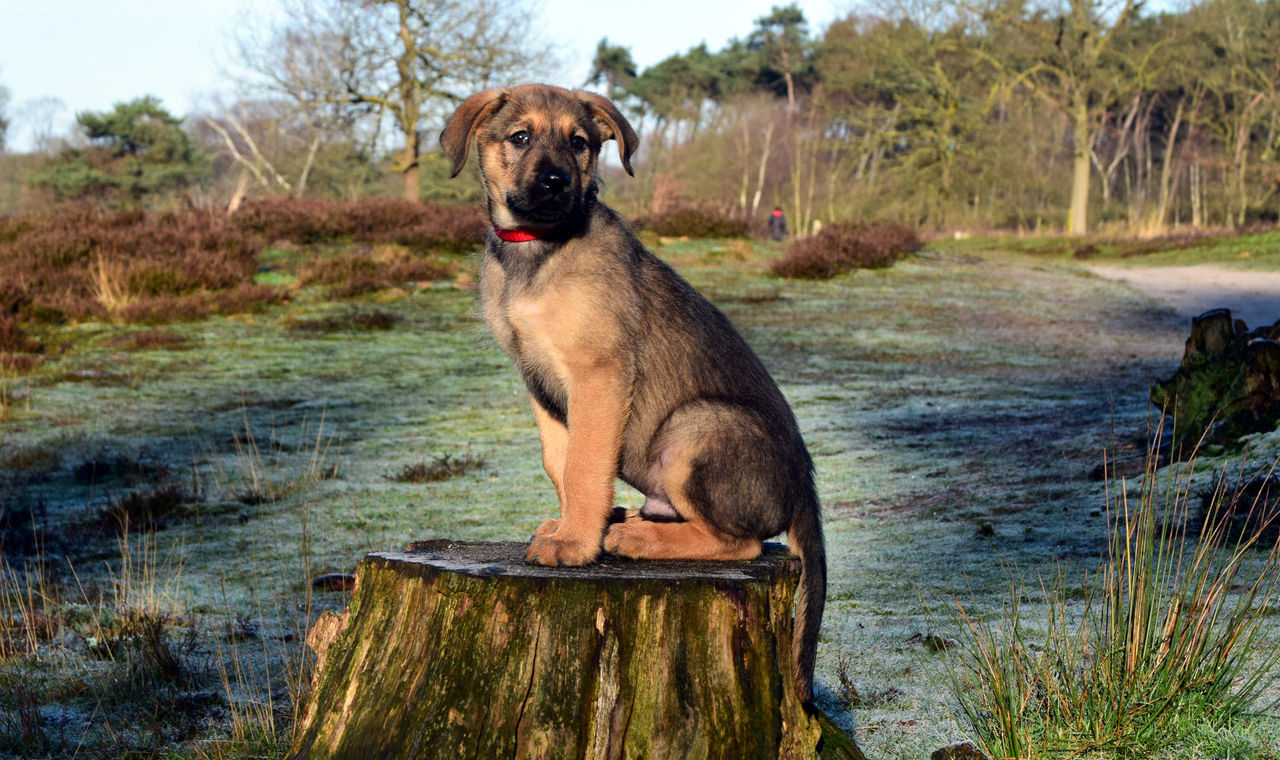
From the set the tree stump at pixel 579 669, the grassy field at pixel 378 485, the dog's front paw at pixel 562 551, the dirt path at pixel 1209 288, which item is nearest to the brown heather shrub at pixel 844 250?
the grassy field at pixel 378 485

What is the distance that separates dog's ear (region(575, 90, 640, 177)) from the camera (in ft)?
12.8

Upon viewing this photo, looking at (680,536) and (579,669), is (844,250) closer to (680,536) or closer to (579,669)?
(680,536)

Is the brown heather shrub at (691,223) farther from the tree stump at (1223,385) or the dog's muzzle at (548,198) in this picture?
the dog's muzzle at (548,198)

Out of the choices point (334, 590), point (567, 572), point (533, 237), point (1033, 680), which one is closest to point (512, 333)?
point (533, 237)

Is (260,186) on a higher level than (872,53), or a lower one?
lower

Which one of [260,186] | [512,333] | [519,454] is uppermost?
[260,186]

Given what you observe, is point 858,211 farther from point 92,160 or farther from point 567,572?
point 567,572

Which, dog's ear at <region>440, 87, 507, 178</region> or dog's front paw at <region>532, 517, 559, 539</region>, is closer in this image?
dog's front paw at <region>532, 517, 559, 539</region>

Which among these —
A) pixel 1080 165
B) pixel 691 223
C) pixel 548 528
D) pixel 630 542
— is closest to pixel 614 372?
pixel 630 542

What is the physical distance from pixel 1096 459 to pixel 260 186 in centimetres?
5352

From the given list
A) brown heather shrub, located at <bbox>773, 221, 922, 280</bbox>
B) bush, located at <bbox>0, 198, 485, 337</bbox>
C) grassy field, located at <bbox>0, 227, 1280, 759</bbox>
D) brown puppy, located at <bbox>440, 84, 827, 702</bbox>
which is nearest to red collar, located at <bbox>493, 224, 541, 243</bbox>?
brown puppy, located at <bbox>440, 84, 827, 702</bbox>

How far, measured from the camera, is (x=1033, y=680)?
348cm

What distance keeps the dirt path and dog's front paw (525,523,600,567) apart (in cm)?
1652

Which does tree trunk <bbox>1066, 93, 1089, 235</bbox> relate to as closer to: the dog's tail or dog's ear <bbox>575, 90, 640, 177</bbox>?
dog's ear <bbox>575, 90, 640, 177</bbox>
